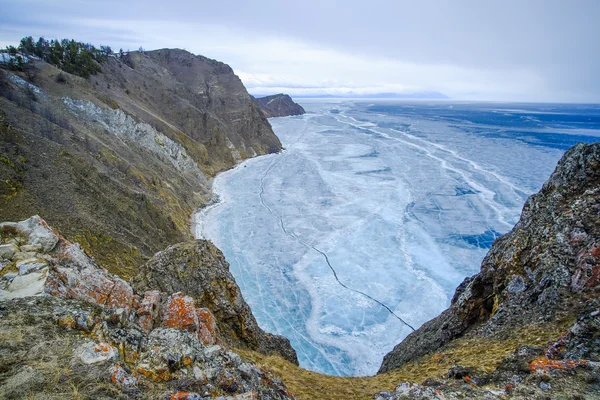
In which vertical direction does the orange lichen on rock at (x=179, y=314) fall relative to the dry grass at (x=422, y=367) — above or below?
above

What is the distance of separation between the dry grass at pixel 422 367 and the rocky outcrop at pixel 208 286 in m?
1.72

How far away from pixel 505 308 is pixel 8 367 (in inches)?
431

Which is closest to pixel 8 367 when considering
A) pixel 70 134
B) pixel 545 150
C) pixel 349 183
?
pixel 70 134

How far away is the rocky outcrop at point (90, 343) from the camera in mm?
4875

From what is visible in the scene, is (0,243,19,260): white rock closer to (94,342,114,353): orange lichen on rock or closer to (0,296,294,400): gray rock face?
(0,296,294,400): gray rock face

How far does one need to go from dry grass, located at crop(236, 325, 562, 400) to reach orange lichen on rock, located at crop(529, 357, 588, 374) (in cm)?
91

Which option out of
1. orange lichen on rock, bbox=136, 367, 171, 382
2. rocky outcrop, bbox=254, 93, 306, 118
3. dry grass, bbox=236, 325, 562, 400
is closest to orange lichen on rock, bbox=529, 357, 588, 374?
dry grass, bbox=236, 325, 562, 400

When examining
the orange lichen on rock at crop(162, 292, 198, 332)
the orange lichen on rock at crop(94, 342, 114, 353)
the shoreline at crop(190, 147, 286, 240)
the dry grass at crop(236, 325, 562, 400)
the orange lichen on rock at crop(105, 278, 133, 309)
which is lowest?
the shoreline at crop(190, 147, 286, 240)

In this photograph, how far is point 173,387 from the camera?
531 centimetres

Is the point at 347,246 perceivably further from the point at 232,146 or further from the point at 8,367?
the point at 232,146

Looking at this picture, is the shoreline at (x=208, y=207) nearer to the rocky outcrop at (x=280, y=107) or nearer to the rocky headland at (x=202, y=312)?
the rocky headland at (x=202, y=312)

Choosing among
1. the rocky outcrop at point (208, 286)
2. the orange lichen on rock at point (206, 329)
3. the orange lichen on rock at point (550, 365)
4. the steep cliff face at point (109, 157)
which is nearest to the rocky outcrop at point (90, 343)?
the orange lichen on rock at point (206, 329)

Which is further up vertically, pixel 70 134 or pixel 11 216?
pixel 70 134

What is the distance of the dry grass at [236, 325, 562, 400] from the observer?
782cm
